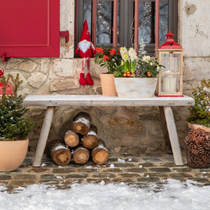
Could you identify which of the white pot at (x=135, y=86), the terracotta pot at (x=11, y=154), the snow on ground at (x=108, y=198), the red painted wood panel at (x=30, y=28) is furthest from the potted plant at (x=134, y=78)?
the terracotta pot at (x=11, y=154)

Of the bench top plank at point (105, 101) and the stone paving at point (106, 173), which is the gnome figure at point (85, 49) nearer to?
the bench top plank at point (105, 101)

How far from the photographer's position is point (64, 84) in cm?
345

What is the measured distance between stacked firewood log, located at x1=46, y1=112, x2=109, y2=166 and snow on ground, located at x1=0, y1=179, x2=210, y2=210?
0.60 m

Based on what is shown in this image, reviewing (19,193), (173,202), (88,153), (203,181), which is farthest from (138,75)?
(19,193)

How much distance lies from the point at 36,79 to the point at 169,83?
145 cm

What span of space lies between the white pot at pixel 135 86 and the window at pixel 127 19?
0.83 meters

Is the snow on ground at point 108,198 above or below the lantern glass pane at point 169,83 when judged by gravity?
below

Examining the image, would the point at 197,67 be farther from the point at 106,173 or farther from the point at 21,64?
the point at 21,64

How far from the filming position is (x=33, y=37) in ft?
11.0

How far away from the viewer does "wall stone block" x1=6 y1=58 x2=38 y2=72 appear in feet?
11.1

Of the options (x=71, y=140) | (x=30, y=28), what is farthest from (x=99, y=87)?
(x=30, y=28)

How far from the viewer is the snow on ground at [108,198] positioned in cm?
198

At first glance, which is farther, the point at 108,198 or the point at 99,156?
the point at 99,156

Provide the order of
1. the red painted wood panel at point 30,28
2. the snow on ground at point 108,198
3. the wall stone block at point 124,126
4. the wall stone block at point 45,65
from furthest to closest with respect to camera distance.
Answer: the wall stone block at point 124,126
the wall stone block at point 45,65
the red painted wood panel at point 30,28
the snow on ground at point 108,198
